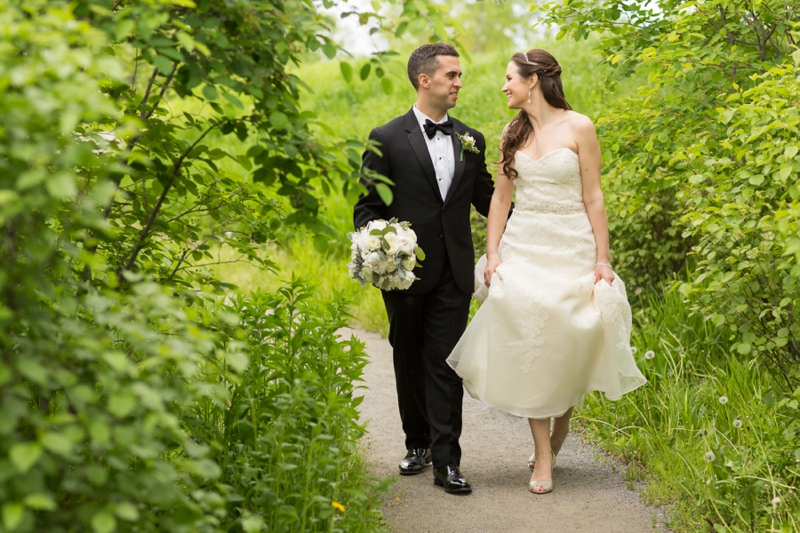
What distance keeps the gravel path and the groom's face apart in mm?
2215

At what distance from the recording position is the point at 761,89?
3.92 m

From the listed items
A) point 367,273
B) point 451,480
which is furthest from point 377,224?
point 451,480

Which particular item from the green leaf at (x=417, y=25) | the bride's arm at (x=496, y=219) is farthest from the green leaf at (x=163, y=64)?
the bride's arm at (x=496, y=219)

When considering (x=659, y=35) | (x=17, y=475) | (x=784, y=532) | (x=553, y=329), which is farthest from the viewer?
(x=659, y=35)

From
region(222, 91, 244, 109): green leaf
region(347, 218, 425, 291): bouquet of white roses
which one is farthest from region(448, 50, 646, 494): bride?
region(222, 91, 244, 109): green leaf

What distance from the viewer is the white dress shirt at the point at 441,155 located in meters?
4.82

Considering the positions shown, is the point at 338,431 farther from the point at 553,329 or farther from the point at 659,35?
the point at 659,35

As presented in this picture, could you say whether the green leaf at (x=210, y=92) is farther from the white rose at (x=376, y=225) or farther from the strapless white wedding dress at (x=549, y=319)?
the strapless white wedding dress at (x=549, y=319)

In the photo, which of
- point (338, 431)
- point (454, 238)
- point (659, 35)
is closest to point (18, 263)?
point (338, 431)

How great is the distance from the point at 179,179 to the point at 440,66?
6.39 ft

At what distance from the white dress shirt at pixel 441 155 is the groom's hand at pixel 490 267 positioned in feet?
1.54

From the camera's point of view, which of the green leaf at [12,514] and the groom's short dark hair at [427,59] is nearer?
the green leaf at [12,514]

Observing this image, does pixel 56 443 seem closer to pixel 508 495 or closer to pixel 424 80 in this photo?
pixel 508 495

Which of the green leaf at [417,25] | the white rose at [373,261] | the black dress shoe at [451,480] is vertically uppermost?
the green leaf at [417,25]
